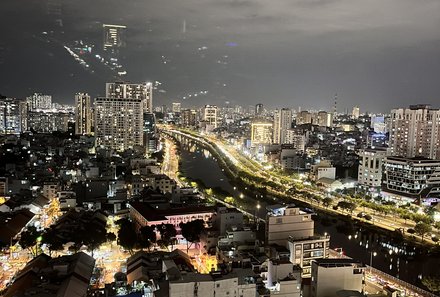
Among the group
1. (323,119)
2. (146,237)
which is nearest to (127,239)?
(146,237)

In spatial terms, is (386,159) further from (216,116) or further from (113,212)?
(216,116)

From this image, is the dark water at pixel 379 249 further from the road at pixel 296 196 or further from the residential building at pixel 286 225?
the residential building at pixel 286 225

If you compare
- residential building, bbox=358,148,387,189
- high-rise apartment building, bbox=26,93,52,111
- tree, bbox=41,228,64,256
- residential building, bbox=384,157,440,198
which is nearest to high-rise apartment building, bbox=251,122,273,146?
high-rise apartment building, bbox=26,93,52,111

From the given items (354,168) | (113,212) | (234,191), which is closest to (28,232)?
(113,212)

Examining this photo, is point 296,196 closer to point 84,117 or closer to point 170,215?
point 170,215

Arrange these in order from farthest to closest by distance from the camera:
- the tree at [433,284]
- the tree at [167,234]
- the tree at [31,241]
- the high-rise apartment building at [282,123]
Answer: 1. the high-rise apartment building at [282,123]
2. the tree at [167,234]
3. the tree at [31,241]
4. the tree at [433,284]

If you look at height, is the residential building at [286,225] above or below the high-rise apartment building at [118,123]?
below

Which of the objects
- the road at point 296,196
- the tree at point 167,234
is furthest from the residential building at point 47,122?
the tree at point 167,234
